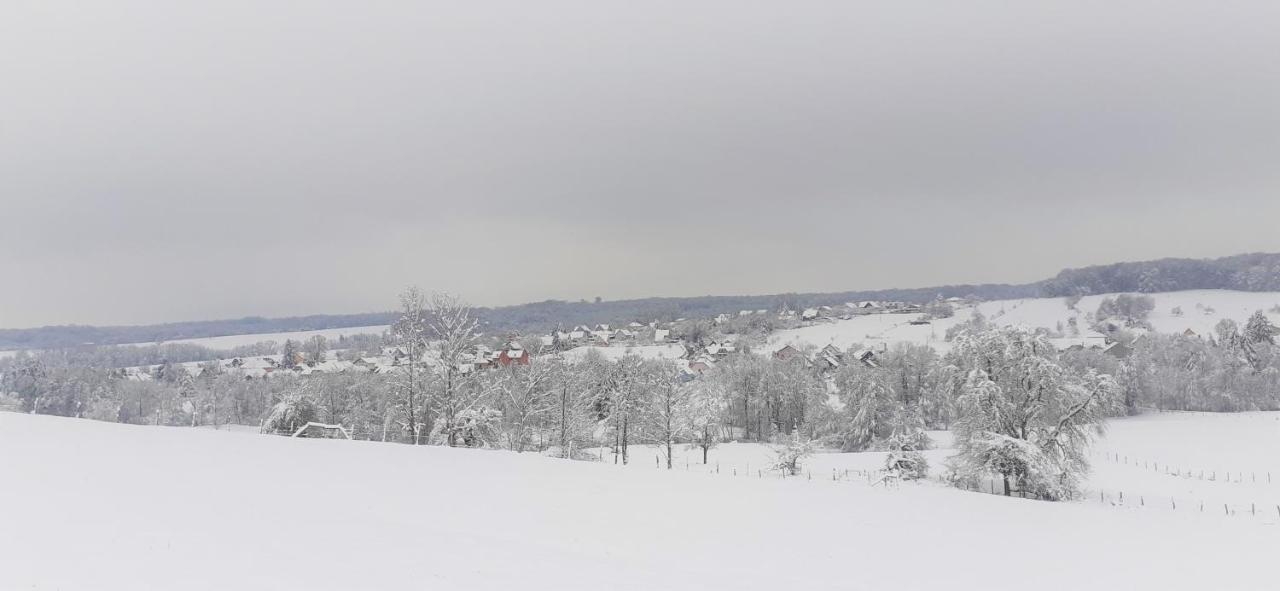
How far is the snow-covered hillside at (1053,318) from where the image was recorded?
12162 centimetres

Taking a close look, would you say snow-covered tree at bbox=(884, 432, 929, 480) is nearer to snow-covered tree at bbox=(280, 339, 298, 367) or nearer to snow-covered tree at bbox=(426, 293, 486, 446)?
snow-covered tree at bbox=(426, 293, 486, 446)

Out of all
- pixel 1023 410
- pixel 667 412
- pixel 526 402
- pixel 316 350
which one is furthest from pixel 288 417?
pixel 316 350

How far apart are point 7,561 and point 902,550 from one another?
16.7m

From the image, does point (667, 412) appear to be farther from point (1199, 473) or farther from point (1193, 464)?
point (1193, 464)

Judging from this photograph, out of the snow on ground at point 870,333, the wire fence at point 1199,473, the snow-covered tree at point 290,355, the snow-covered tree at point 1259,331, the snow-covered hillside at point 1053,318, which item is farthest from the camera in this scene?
the snow-covered tree at point 290,355

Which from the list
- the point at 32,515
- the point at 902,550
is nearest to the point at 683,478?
the point at 902,550

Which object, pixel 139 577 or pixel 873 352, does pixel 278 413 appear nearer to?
pixel 139 577

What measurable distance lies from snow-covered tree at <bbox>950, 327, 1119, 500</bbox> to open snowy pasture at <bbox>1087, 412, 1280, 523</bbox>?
2.85 metres

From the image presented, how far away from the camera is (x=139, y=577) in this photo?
7988 mm

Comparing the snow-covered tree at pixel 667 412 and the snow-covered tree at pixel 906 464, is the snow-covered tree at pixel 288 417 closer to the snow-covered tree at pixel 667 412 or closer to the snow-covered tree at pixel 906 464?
the snow-covered tree at pixel 667 412

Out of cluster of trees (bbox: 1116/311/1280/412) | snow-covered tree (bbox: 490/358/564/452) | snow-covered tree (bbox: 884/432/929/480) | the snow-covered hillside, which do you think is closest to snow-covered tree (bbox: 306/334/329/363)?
snow-covered tree (bbox: 490/358/564/452)

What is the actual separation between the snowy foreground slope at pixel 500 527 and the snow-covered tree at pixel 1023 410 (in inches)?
288

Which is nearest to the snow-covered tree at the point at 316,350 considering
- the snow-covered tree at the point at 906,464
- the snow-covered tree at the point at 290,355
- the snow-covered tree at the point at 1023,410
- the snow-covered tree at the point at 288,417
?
the snow-covered tree at the point at 290,355

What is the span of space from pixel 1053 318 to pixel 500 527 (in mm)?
151087
